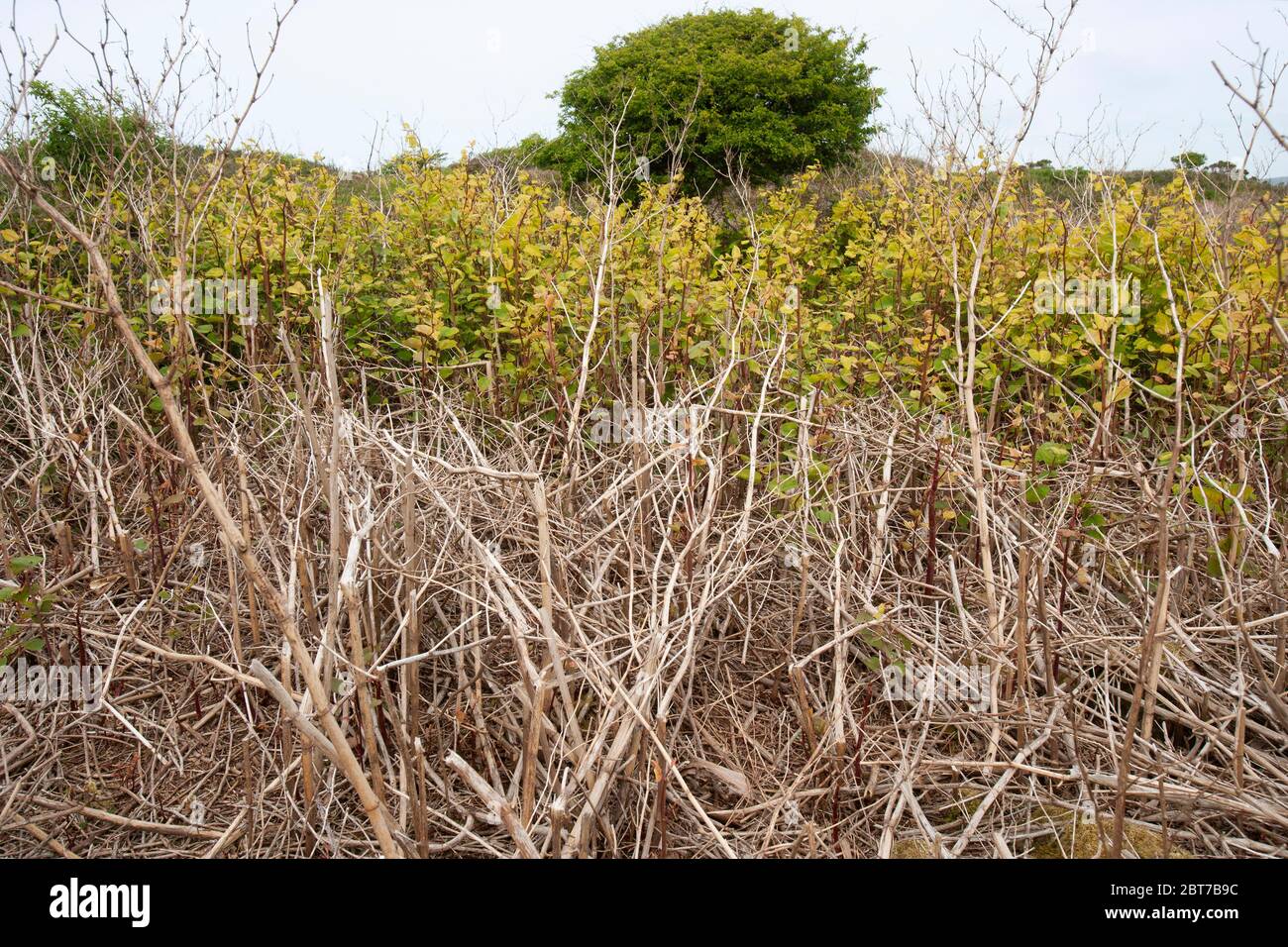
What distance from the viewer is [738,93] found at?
13141mm

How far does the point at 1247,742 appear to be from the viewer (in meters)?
2.44

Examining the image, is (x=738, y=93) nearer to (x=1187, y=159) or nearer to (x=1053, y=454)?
(x=1187, y=159)

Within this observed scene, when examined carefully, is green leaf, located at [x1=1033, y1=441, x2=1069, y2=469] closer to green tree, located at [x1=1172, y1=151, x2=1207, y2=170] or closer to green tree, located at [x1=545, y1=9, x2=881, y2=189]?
green tree, located at [x1=1172, y1=151, x2=1207, y2=170]

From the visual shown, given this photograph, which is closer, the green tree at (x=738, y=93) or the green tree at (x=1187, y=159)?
the green tree at (x=1187, y=159)

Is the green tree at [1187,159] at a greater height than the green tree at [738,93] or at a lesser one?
Answer: lesser

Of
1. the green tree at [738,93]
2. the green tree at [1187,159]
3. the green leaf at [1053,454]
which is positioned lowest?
the green leaf at [1053,454]

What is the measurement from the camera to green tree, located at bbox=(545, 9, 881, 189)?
12859mm

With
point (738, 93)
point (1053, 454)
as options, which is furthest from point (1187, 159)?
point (738, 93)

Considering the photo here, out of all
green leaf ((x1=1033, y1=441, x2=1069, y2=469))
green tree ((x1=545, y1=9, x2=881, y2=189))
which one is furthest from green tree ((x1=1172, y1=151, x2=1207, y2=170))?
green tree ((x1=545, y1=9, x2=881, y2=189))

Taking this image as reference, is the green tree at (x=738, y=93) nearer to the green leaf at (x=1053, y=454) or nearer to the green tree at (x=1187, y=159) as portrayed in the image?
the green tree at (x=1187, y=159)

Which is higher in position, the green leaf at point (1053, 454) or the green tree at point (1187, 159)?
the green tree at point (1187, 159)

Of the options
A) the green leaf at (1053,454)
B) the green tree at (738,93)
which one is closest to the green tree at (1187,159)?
the green leaf at (1053,454)

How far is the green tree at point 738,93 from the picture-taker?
12859mm
